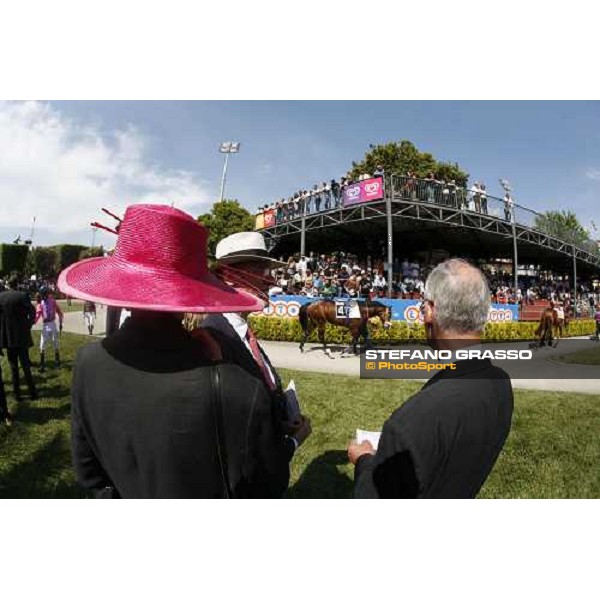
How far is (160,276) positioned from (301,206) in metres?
16.0

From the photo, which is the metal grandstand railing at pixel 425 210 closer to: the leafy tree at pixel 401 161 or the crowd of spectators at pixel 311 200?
the crowd of spectators at pixel 311 200

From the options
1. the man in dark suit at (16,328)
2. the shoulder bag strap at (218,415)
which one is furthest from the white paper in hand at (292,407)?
the man in dark suit at (16,328)

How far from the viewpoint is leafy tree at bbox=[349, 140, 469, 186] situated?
96.6ft

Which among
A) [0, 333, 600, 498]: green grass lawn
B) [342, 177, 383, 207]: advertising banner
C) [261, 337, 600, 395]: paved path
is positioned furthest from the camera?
[342, 177, 383, 207]: advertising banner

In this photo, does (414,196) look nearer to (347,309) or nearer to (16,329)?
(347,309)

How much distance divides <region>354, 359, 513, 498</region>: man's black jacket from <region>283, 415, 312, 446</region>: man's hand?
323 mm

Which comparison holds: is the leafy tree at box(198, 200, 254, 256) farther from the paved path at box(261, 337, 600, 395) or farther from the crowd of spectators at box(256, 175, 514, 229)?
the paved path at box(261, 337, 600, 395)

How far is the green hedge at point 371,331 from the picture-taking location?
42.0ft

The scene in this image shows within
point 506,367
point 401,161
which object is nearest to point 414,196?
point 506,367

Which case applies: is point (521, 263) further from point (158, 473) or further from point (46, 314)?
point (158, 473)

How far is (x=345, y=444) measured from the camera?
425 centimetres

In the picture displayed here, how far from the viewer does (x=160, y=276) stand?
1.24 metres

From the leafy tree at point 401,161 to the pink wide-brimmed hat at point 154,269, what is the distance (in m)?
29.6

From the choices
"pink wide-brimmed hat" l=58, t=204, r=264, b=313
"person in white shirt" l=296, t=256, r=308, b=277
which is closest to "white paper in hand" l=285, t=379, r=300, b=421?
"pink wide-brimmed hat" l=58, t=204, r=264, b=313
